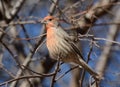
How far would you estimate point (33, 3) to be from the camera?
32.3 feet

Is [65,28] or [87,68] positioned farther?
[65,28]

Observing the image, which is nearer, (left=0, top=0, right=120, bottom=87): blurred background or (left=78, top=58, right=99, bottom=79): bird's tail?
(left=78, top=58, right=99, bottom=79): bird's tail

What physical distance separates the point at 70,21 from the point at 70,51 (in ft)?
1.61

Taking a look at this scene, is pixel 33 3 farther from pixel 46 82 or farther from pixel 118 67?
pixel 118 67

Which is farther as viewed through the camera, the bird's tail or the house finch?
the house finch

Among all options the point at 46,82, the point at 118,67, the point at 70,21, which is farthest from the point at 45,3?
the point at 70,21

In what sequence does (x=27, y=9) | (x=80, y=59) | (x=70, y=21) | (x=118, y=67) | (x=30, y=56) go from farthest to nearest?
(x=27, y=9) < (x=118, y=67) < (x=30, y=56) < (x=70, y=21) < (x=80, y=59)

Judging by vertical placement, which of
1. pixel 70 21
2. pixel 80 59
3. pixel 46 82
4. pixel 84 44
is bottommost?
pixel 46 82

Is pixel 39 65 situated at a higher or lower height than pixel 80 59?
lower

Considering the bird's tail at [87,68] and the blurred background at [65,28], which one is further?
the blurred background at [65,28]

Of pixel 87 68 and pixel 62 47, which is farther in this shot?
pixel 62 47

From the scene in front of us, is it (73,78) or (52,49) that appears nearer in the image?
(52,49)

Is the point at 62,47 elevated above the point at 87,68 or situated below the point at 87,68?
above

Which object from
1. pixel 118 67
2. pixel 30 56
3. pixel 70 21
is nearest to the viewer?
pixel 70 21
